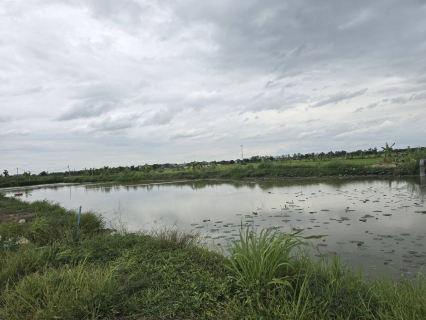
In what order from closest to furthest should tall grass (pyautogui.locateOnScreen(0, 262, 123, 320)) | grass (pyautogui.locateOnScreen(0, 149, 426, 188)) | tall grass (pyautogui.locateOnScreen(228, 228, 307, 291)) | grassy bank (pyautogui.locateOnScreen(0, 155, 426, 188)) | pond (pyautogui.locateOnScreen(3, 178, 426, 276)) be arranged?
tall grass (pyautogui.locateOnScreen(0, 262, 123, 320)), tall grass (pyautogui.locateOnScreen(228, 228, 307, 291)), pond (pyautogui.locateOnScreen(3, 178, 426, 276)), grass (pyautogui.locateOnScreen(0, 149, 426, 188)), grassy bank (pyautogui.locateOnScreen(0, 155, 426, 188))

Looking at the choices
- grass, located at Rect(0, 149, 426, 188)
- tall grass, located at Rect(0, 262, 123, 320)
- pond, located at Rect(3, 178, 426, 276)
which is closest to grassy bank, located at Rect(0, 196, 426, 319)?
tall grass, located at Rect(0, 262, 123, 320)

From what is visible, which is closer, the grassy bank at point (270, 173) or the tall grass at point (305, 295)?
the tall grass at point (305, 295)

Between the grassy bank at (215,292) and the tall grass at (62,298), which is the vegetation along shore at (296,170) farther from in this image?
the tall grass at (62,298)

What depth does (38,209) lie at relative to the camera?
31.3 ft

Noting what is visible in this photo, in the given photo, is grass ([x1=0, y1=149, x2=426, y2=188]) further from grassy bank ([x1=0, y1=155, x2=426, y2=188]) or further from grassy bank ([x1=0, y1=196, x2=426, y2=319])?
grassy bank ([x1=0, y1=196, x2=426, y2=319])

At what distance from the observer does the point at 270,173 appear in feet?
79.3

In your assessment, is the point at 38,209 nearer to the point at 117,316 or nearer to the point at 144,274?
the point at 144,274

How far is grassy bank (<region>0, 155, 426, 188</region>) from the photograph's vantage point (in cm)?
1885

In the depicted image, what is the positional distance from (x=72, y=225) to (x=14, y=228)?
1131mm

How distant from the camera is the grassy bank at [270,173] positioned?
61.8 feet

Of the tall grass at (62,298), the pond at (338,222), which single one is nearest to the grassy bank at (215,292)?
the tall grass at (62,298)

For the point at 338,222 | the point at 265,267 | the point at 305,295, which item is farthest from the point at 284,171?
the point at 305,295

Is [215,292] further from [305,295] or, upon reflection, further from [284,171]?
[284,171]

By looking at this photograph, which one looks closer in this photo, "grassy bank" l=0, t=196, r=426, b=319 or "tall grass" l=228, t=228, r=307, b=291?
"grassy bank" l=0, t=196, r=426, b=319
